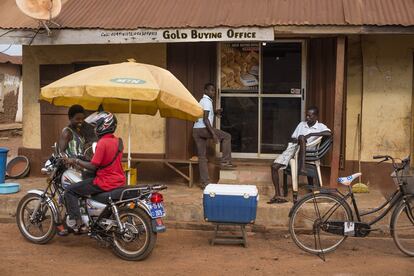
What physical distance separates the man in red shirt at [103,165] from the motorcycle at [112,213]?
3.6 inches

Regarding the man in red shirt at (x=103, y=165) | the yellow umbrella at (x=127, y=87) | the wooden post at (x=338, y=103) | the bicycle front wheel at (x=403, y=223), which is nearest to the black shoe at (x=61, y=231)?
the man in red shirt at (x=103, y=165)

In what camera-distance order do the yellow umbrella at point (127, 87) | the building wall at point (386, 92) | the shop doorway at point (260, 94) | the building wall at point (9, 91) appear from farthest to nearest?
the building wall at point (9, 91), the shop doorway at point (260, 94), the building wall at point (386, 92), the yellow umbrella at point (127, 87)

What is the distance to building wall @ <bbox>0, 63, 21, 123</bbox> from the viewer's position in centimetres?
2325

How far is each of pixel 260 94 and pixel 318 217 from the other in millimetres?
3743

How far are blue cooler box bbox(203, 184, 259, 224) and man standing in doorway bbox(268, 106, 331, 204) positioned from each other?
1.54 meters

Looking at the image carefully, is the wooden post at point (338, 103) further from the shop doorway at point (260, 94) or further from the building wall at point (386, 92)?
the shop doorway at point (260, 94)

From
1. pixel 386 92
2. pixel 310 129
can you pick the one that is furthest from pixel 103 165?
pixel 386 92

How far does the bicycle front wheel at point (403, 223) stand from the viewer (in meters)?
6.25

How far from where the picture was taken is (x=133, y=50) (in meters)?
10.0

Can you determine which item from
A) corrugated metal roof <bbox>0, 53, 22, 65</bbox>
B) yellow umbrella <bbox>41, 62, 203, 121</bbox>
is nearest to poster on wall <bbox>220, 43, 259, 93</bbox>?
yellow umbrella <bbox>41, 62, 203, 121</bbox>

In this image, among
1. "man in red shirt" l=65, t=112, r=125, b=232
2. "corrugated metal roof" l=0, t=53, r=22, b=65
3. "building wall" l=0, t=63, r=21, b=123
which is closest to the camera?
"man in red shirt" l=65, t=112, r=125, b=232

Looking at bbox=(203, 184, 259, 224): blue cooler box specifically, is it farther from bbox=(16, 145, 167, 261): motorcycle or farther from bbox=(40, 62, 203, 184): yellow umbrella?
bbox=(40, 62, 203, 184): yellow umbrella

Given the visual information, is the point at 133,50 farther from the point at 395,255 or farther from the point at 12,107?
the point at 12,107

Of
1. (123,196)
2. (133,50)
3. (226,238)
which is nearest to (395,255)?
(226,238)
